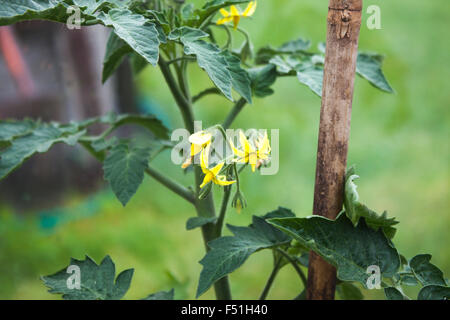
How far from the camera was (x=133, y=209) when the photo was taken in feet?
4.55

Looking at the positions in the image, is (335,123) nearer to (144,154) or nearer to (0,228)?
(144,154)

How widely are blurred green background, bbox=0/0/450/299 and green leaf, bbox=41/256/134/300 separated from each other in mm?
425

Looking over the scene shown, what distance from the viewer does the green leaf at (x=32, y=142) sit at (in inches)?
25.3

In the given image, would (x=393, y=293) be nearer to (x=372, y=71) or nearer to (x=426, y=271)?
(x=426, y=271)

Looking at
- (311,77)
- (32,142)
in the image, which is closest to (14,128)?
(32,142)

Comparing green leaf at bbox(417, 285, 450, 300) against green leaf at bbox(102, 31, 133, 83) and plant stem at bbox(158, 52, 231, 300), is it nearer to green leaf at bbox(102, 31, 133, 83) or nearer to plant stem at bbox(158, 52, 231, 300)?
plant stem at bbox(158, 52, 231, 300)


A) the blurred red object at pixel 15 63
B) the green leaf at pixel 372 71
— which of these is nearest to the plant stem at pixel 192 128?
the green leaf at pixel 372 71

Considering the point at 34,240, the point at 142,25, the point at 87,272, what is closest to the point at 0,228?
the point at 34,240

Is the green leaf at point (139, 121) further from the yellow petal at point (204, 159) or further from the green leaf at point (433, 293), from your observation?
the green leaf at point (433, 293)

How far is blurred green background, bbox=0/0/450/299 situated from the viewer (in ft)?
4.00

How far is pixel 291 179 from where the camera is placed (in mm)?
1411

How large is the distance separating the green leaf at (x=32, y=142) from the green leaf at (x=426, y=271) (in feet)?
1.49

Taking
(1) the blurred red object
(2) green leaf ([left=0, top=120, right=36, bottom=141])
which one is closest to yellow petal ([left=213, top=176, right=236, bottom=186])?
(2) green leaf ([left=0, top=120, right=36, bottom=141])

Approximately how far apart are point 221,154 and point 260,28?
966 millimetres
